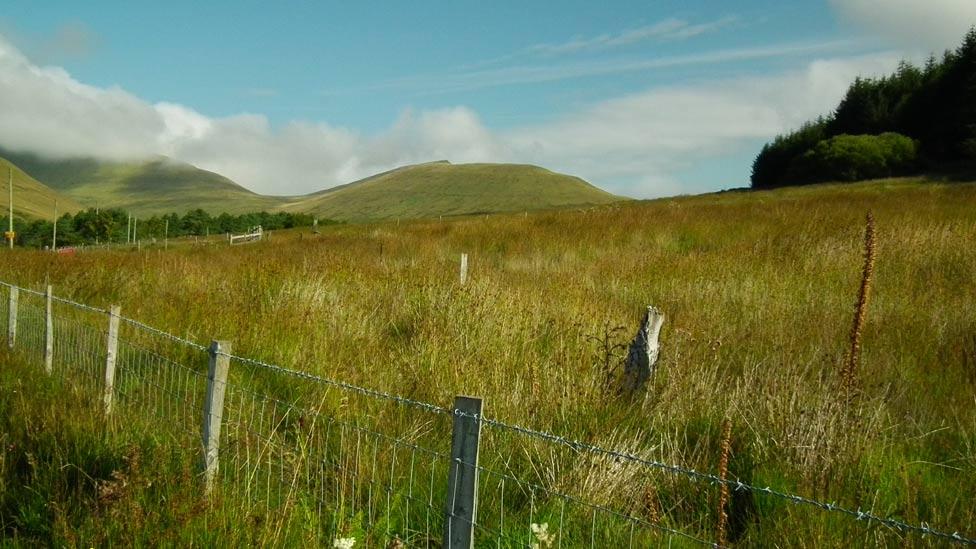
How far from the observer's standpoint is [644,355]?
5301 mm

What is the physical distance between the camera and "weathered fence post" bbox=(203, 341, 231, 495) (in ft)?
13.1

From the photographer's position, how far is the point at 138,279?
11.5 metres

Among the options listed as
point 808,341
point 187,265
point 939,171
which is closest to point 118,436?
point 808,341

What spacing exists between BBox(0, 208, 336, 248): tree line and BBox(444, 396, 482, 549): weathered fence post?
102822 millimetres

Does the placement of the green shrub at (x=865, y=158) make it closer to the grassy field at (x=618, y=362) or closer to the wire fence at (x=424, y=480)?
the grassy field at (x=618, y=362)

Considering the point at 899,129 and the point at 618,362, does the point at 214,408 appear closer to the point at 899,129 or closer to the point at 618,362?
the point at 618,362

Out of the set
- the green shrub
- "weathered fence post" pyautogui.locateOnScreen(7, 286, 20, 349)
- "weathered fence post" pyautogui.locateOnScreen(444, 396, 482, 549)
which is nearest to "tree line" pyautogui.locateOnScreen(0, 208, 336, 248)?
the green shrub

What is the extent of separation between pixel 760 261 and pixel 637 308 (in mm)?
3324

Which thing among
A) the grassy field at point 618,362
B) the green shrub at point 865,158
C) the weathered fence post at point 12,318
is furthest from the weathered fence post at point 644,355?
the green shrub at point 865,158

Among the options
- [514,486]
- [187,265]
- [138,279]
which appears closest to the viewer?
[514,486]

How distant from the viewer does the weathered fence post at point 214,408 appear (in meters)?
3.98

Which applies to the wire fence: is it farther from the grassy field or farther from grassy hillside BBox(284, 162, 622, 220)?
grassy hillside BBox(284, 162, 622, 220)

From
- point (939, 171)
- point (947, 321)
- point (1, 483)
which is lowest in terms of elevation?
point (1, 483)

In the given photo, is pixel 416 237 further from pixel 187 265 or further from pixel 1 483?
pixel 1 483
